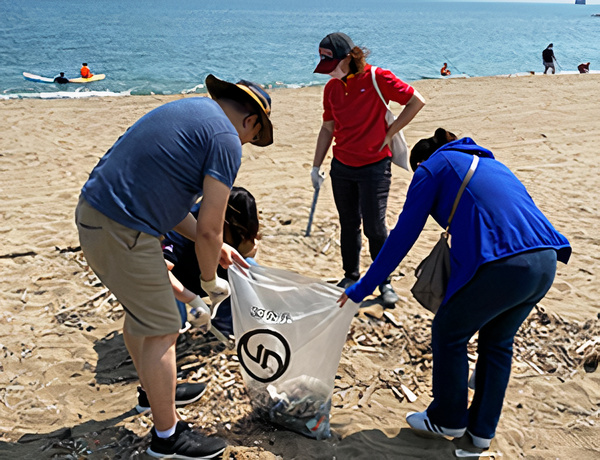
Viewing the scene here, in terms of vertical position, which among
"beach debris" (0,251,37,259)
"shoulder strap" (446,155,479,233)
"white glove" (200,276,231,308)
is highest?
"shoulder strap" (446,155,479,233)

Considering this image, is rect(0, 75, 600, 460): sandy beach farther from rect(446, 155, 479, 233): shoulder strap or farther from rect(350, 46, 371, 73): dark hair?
rect(350, 46, 371, 73): dark hair

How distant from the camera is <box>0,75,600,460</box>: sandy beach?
3.04 meters

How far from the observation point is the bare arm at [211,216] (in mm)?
2377

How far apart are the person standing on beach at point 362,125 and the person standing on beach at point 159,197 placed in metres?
1.59

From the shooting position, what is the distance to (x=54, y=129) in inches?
369

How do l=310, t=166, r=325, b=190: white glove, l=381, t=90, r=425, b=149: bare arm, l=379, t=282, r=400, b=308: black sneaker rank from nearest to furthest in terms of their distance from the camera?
l=381, t=90, r=425, b=149: bare arm
l=379, t=282, r=400, b=308: black sneaker
l=310, t=166, r=325, b=190: white glove

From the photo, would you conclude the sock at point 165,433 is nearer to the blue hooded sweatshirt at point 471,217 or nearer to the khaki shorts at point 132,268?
the khaki shorts at point 132,268

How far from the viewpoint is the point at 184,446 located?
109 inches

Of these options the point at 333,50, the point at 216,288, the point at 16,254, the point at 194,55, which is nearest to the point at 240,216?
the point at 216,288

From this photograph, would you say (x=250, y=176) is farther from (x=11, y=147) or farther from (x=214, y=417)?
(x=214, y=417)

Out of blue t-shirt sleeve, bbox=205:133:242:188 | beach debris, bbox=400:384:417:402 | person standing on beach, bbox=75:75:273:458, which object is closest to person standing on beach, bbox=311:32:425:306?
beach debris, bbox=400:384:417:402

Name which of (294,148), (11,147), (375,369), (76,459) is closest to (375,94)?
(375,369)

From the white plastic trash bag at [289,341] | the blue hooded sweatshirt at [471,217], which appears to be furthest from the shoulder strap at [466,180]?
the white plastic trash bag at [289,341]

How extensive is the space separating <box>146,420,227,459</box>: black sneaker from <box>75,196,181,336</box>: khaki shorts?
0.55 m
